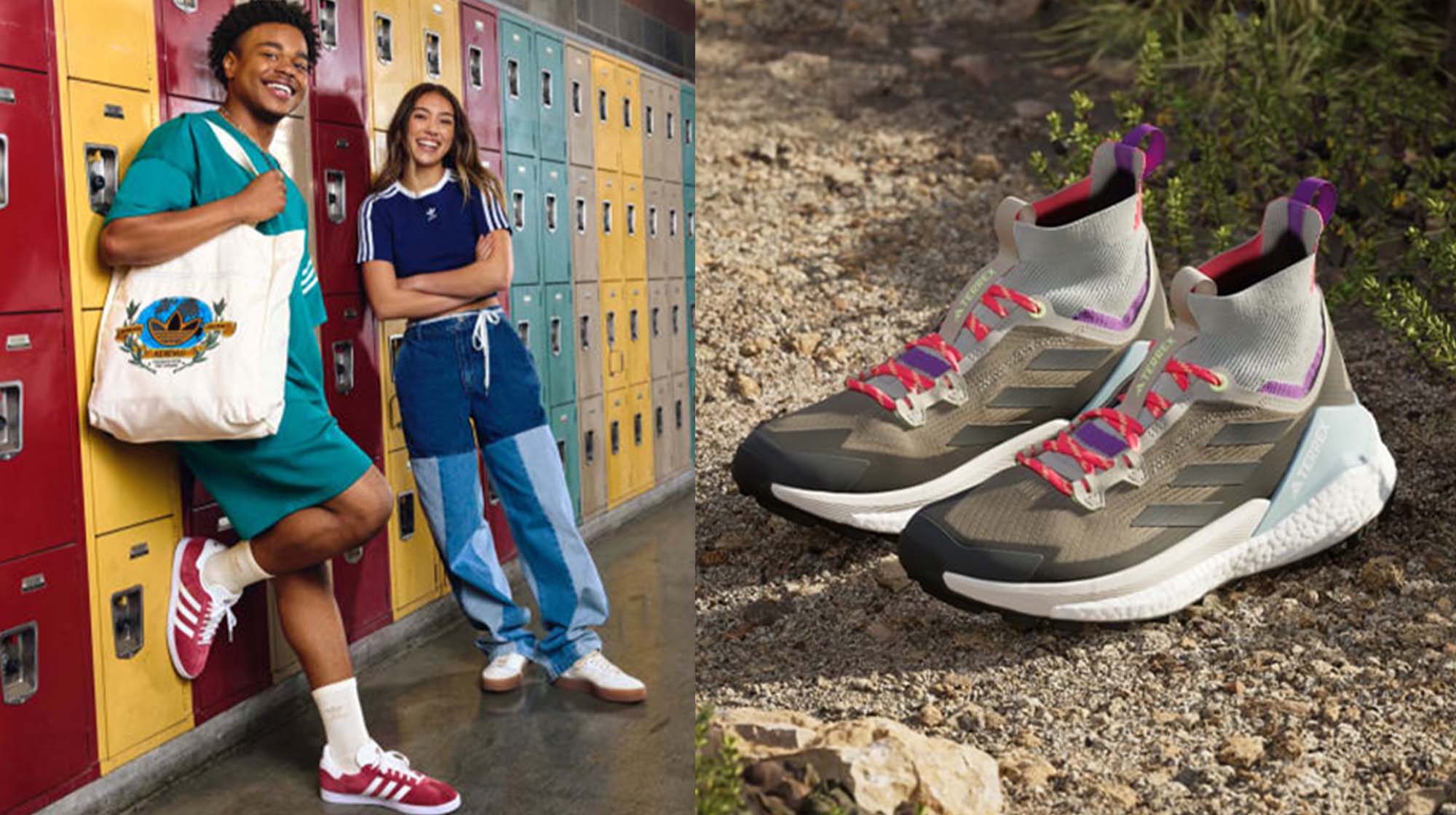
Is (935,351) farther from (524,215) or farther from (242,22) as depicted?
(242,22)

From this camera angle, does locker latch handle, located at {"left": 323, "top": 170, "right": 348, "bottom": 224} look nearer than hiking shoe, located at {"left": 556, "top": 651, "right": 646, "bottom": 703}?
Yes

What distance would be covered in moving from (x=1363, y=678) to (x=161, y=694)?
0.79m

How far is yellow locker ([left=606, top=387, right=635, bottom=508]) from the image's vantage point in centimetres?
82

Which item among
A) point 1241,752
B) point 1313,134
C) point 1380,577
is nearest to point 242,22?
point 1241,752

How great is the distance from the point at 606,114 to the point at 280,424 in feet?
0.84

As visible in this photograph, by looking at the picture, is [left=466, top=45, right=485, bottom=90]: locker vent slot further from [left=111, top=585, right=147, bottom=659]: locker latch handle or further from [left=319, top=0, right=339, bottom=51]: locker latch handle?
[left=111, top=585, right=147, bottom=659]: locker latch handle

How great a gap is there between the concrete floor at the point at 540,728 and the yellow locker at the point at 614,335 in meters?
0.08

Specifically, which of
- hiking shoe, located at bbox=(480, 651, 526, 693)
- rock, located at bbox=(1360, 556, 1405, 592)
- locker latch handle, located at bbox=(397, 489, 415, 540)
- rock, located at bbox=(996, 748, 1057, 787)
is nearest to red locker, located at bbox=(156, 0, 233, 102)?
locker latch handle, located at bbox=(397, 489, 415, 540)

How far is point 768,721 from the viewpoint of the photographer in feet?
3.10

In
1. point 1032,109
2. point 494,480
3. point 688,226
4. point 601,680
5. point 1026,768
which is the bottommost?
point 1026,768

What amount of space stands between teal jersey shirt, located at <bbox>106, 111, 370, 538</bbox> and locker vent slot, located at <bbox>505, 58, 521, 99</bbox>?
130mm

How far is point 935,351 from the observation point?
1288 millimetres

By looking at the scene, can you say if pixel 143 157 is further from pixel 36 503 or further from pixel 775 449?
pixel 775 449

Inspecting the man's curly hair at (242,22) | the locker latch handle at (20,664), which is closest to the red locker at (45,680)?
the locker latch handle at (20,664)
